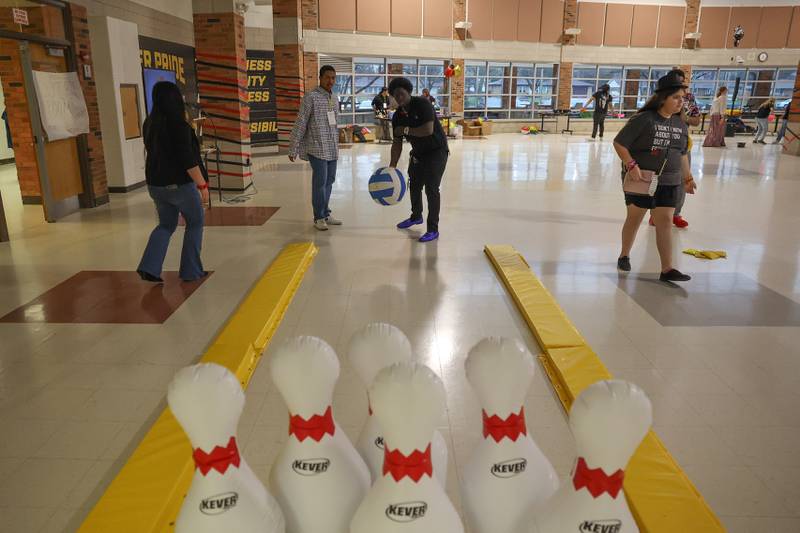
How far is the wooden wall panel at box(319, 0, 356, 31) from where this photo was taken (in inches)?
758

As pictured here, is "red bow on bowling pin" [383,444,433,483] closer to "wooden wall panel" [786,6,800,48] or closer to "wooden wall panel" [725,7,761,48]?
"wooden wall panel" [725,7,761,48]

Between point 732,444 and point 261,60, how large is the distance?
15.2 m

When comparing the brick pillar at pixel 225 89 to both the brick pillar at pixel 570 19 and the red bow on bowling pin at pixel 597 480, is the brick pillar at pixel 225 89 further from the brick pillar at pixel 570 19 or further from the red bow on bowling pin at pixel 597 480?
the brick pillar at pixel 570 19

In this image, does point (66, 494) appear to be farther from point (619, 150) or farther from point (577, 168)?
point (577, 168)

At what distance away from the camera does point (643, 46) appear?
23.9m

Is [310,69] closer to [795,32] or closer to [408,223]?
[408,223]

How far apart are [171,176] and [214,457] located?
3.81 m

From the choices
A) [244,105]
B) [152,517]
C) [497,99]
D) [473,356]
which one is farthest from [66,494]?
[497,99]

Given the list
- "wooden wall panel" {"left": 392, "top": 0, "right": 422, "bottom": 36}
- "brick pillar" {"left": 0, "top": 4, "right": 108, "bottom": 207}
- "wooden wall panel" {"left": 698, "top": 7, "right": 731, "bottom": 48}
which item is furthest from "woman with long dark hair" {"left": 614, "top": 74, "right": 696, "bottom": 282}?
"wooden wall panel" {"left": 698, "top": 7, "right": 731, "bottom": 48}

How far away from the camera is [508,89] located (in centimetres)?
2370

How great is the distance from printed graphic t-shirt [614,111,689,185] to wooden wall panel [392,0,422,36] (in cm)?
1746

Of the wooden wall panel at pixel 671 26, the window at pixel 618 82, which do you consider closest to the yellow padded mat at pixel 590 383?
the window at pixel 618 82

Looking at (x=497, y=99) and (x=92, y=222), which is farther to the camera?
(x=497, y=99)

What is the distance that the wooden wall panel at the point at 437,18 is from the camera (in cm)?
2091
